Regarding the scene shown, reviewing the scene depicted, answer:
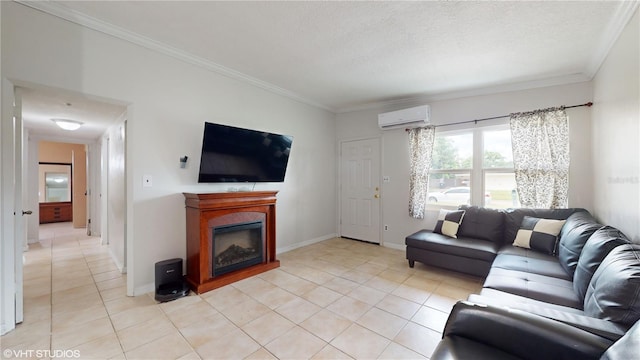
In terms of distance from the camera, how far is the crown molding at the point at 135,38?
2068 millimetres

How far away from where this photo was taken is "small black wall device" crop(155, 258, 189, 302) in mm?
2523

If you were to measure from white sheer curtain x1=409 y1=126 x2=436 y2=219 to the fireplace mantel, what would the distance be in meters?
2.59

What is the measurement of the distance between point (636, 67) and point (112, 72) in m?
4.45

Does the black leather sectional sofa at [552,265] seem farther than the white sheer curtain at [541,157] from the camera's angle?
No

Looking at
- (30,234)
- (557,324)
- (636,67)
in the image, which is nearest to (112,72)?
(557,324)

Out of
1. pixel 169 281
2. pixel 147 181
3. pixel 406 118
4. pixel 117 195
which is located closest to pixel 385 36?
pixel 406 118

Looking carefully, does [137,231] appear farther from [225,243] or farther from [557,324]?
[557,324]

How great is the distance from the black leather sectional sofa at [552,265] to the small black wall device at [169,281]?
275 centimetres

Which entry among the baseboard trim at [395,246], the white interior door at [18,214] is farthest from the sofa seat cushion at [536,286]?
the white interior door at [18,214]

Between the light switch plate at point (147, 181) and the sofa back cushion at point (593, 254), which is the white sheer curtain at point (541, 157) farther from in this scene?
the light switch plate at point (147, 181)

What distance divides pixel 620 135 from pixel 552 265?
1.29m

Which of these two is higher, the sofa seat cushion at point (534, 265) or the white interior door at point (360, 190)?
the white interior door at point (360, 190)

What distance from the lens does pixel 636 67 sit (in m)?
1.82

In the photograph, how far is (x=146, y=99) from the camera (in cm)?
264
